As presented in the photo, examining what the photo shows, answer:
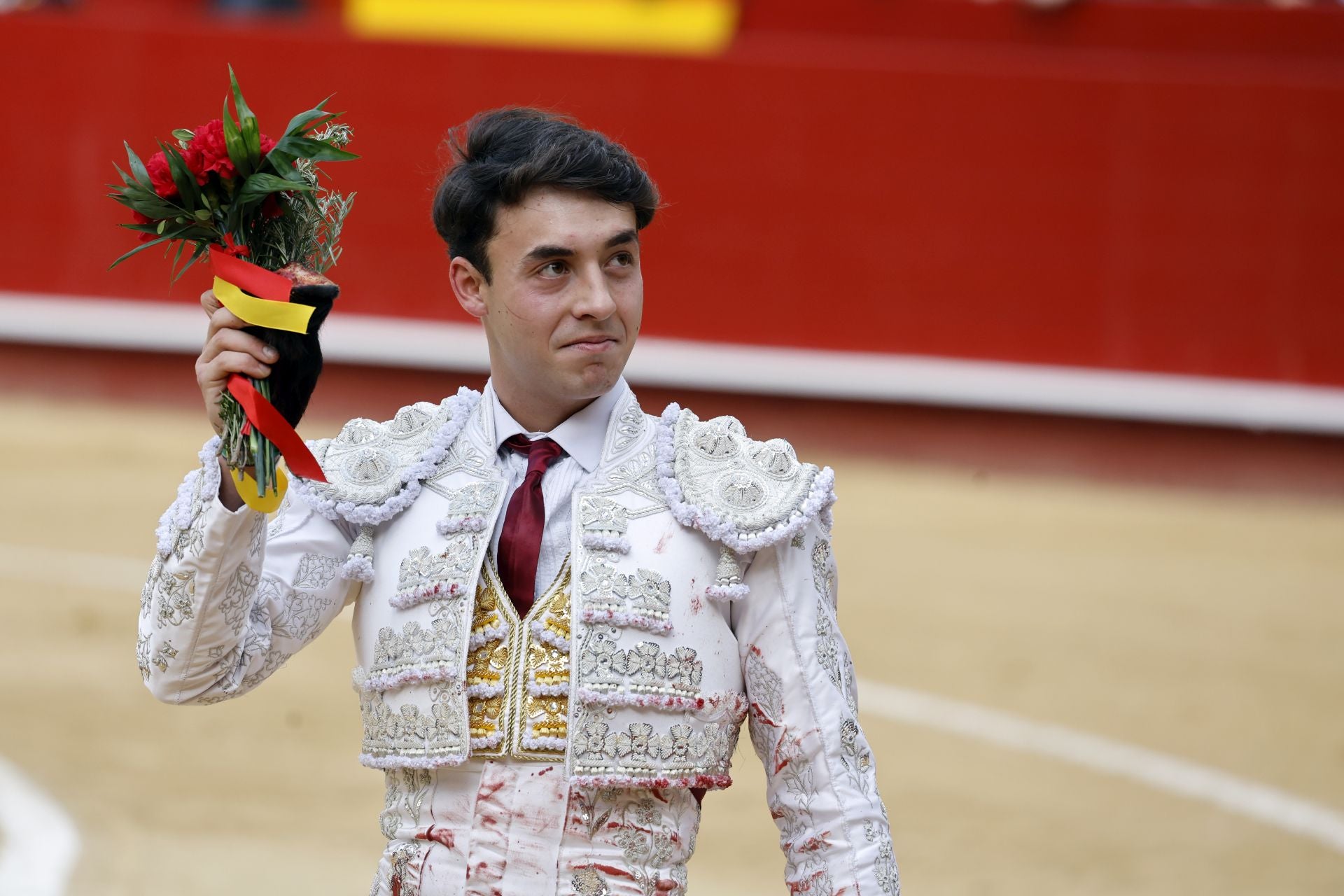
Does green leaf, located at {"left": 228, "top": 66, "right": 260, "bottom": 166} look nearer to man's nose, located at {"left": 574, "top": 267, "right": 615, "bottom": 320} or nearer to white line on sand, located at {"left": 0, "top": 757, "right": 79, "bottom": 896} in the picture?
man's nose, located at {"left": 574, "top": 267, "right": 615, "bottom": 320}

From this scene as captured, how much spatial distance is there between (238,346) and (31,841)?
291 centimetres

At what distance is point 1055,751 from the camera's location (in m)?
5.41

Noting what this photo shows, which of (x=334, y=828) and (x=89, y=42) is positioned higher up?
(x=89, y=42)

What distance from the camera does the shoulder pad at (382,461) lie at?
2.26 m

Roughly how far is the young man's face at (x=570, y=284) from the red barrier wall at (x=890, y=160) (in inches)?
258

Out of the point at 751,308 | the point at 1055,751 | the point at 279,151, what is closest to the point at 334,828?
the point at 1055,751

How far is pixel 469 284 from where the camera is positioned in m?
2.27

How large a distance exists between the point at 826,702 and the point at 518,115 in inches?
29.8

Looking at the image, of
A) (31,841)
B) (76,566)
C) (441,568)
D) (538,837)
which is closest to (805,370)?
(76,566)

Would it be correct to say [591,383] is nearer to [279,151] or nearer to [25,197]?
[279,151]

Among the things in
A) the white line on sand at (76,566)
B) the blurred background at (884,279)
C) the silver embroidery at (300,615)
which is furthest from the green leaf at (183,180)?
the white line on sand at (76,566)

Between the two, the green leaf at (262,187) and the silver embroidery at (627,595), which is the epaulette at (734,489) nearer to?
the silver embroidery at (627,595)

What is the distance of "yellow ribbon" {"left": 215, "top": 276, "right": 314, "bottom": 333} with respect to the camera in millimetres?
2008

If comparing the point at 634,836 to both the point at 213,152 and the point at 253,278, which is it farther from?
the point at 213,152
